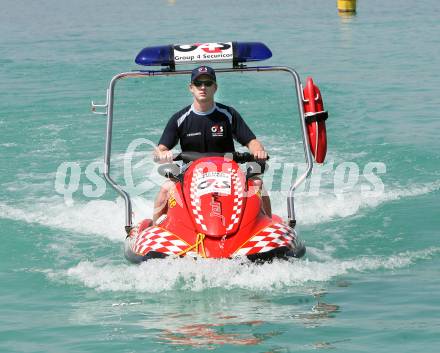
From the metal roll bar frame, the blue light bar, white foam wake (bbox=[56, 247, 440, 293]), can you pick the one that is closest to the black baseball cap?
the metal roll bar frame

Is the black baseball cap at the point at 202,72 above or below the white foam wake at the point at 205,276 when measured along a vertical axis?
above

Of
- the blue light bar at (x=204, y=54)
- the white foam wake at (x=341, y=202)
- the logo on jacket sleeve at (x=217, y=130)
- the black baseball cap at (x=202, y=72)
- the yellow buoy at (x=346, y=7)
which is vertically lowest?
the yellow buoy at (x=346, y=7)

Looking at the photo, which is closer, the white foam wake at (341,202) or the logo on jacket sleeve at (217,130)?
the logo on jacket sleeve at (217,130)

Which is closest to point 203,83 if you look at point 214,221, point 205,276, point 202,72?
point 202,72

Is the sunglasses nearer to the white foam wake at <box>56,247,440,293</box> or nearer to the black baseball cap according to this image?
the black baseball cap

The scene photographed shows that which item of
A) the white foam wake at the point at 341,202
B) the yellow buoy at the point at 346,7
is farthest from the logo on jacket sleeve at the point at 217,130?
the yellow buoy at the point at 346,7

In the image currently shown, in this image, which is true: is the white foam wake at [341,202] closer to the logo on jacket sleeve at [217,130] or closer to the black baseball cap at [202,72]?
the logo on jacket sleeve at [217,130]

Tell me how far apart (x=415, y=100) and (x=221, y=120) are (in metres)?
7.75

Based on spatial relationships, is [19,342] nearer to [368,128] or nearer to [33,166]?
[33,166]

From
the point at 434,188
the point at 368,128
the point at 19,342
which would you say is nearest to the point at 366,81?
the point at 368,128

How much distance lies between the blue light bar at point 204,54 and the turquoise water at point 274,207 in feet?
5.31

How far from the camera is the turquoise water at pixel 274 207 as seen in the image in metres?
5.98

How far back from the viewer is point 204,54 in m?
8.20

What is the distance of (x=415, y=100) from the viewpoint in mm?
14945
